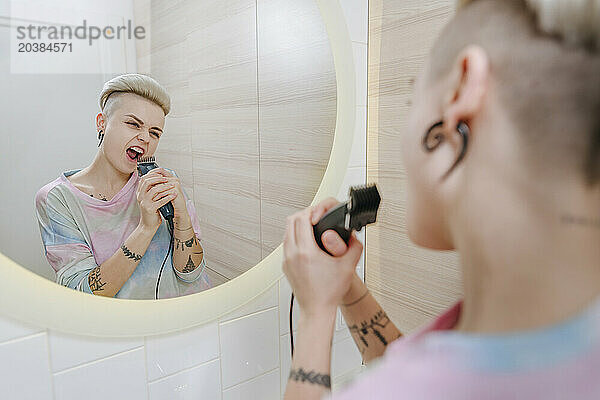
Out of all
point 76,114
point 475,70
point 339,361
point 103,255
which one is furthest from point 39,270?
point 339,361

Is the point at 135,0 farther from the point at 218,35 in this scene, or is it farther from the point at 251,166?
the point at 251,166

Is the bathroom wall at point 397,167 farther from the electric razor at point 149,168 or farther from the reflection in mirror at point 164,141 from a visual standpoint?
the electric razor at point 149,168

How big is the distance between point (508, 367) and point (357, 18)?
0.81 metres

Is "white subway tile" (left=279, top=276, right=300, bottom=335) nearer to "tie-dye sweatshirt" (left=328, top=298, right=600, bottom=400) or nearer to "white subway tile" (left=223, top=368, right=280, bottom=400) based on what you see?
"white subway tile" (left=223, top=368, right=280, bottom=400)

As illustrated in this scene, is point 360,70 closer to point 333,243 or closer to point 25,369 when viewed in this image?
point 333,243

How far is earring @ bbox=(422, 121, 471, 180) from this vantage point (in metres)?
0.36

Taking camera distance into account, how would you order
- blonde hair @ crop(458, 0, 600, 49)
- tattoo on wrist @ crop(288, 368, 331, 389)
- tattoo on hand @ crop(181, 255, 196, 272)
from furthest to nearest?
tattoo on hand @ crop(181, 255, 196, 272) → tattoo on wrist @ crop(288, 368, 331, 389) → blonde hair @ crop(458, 0, 600, 49)

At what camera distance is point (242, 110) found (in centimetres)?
77

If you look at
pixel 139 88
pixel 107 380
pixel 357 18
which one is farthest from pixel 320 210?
pixel 357 18

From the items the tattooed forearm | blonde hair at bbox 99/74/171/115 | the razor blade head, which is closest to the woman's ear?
the tattooed forearm

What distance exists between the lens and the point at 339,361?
100cm

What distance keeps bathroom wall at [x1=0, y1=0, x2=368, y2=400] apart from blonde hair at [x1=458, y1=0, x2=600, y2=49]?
25.7 inches

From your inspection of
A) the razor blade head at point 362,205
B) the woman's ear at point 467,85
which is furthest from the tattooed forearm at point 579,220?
the razor blade head at point 362,205

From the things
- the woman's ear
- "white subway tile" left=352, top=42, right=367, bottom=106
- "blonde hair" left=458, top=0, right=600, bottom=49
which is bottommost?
the woman's ear
